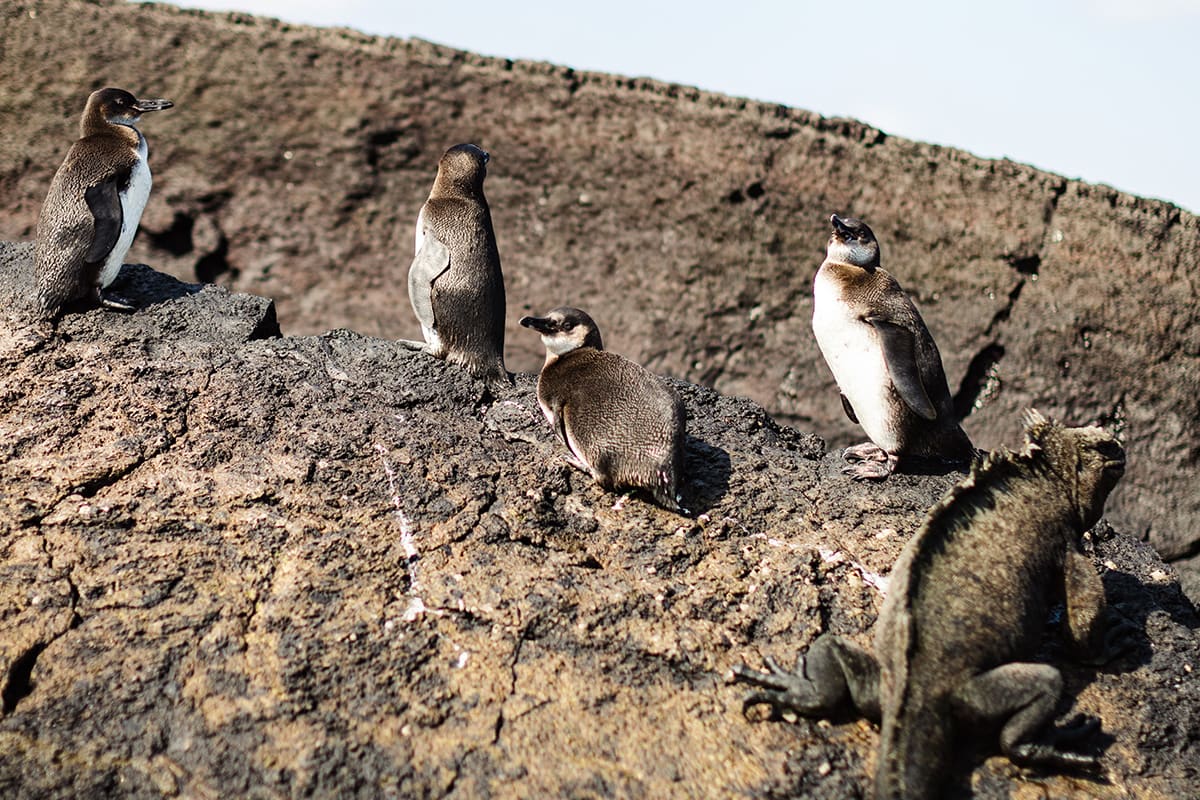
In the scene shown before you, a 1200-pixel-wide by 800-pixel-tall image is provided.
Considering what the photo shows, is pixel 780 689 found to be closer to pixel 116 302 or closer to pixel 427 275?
pixel 427 275

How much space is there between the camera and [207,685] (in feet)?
12.5

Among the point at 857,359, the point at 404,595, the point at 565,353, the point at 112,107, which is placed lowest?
the point at 404,595

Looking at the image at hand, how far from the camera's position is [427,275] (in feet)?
20.8

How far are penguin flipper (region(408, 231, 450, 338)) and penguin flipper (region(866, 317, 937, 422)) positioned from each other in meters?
2.51

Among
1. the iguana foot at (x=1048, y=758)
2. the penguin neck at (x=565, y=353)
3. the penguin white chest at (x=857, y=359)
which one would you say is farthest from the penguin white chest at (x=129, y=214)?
the iguana foot at (x=1048, y=758)

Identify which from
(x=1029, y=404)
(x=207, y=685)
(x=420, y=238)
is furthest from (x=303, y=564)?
(x=1029, y=404)

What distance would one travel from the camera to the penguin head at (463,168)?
687 centimetres

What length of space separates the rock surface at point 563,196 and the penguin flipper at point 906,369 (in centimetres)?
453

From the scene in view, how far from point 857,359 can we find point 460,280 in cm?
230

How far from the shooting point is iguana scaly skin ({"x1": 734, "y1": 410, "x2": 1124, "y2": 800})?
3.59m

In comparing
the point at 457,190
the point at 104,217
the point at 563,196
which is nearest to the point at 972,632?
the point at 457,190

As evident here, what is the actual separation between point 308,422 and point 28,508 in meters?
1.25

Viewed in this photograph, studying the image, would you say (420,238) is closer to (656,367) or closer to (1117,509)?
(656,367)

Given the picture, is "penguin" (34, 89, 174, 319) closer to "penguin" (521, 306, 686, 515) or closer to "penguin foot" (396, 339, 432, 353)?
"penguin foot" (396, 339, 432, 353)
